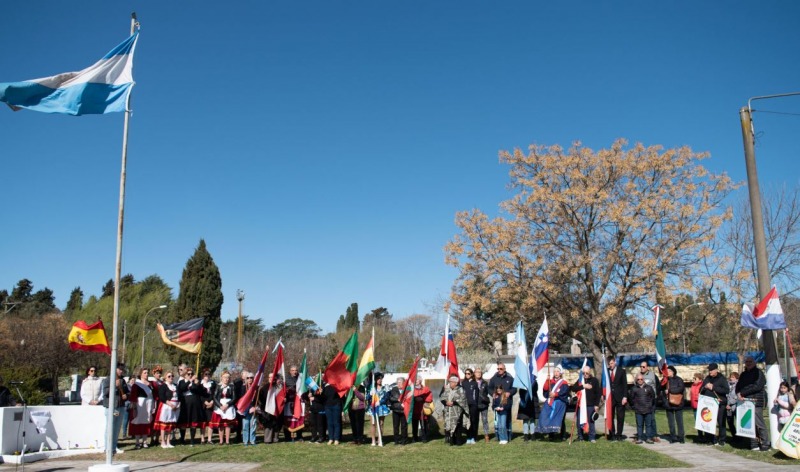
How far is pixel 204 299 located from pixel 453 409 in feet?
131

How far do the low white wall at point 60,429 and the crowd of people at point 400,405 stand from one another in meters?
0.54

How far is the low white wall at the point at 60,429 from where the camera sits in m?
14.1

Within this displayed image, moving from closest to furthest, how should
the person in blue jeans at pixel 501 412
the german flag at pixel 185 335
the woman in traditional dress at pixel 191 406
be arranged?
the person in blue jeans at pixel 501 412 → the woman in traditional dress at pixel 191 406 → the german flag at pixel 185 335

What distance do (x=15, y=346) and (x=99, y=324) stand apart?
26574 millimetres

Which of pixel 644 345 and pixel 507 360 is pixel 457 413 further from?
pixel 507 360

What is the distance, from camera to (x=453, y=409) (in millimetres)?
15641

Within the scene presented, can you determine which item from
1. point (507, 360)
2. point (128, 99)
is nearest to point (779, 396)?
point (128, 99)

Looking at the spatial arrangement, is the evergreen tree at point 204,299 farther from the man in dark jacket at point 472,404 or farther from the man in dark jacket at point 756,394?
the man in dark jacket at point 756,394

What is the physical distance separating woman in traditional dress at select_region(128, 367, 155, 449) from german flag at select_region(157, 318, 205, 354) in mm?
1768

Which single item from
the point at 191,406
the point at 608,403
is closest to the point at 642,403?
the point at 608,403

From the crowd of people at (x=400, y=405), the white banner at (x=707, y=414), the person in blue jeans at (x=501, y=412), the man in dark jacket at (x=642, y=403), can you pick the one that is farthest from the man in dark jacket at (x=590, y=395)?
the white banner at (x=707, y=414)

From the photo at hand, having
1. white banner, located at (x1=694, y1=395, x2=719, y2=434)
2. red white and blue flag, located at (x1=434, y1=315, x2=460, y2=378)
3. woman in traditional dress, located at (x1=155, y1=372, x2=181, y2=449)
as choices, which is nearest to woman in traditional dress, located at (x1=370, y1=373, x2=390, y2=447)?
red white and blue flag, located at (x1=434, y1=315, x2=460, y2=378)

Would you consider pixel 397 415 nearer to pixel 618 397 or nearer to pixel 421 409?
pixel 421 409

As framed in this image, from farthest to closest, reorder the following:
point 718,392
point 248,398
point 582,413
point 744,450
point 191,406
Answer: point 191,406, point 248,398, point 582,413, point 718,392, point 744,450
